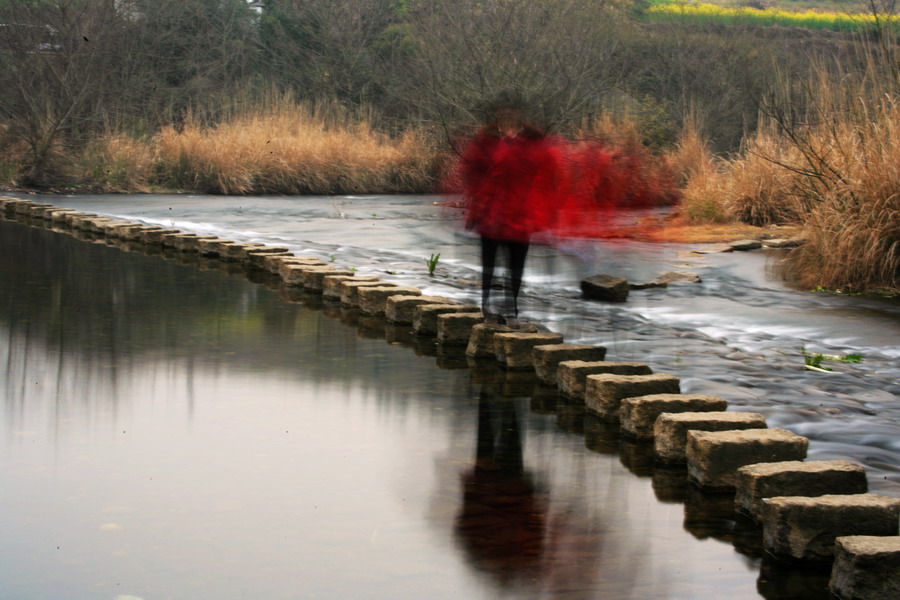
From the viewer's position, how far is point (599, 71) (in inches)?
954

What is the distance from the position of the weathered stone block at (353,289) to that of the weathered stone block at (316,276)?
19.9 inches

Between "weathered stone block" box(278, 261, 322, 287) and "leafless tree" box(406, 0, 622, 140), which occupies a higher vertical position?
"leafless tree" box(406, 0, 622, 140)

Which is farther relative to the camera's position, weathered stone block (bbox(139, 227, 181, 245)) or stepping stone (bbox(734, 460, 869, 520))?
weathered stone block (bbox(139, 227, 181, 245))

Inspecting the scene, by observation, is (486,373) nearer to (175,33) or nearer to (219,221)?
(219,221)

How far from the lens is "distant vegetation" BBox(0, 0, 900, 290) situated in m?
11.1

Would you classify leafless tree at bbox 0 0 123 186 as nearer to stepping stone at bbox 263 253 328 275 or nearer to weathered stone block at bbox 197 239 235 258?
weathered stone block at bbox 197 239 235 258

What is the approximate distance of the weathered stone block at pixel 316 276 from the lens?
9.59m

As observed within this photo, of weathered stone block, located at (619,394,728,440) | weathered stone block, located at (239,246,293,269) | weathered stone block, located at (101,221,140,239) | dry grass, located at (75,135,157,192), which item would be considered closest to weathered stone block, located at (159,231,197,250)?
weathered stone block, located at (101,221,140,239)

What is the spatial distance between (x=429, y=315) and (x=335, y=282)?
1.71m

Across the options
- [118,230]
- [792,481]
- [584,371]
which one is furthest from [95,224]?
[792,481]

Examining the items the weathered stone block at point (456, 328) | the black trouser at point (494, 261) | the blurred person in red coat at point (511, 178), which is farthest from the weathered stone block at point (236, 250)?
the blurred person in red coat at point (511, 178)

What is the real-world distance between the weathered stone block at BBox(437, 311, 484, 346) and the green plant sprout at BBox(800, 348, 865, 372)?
209cm

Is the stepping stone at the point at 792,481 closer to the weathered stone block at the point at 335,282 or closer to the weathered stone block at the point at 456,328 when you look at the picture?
the weathered stone block at the point at 456,328

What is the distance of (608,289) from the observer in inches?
375
